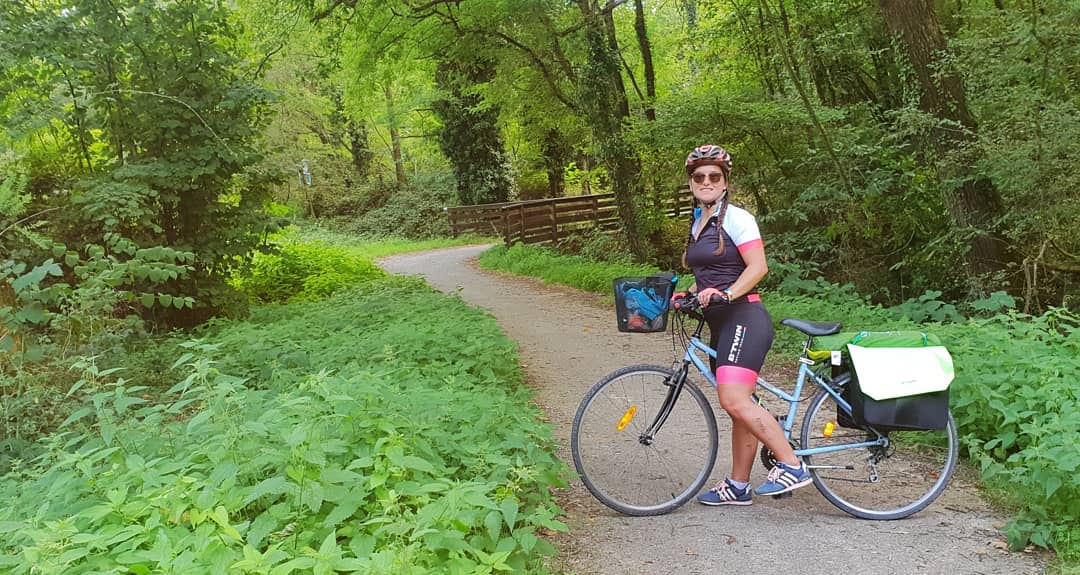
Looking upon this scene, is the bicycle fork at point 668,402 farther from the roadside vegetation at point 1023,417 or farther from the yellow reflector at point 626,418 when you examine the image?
the roadside vegetation at point 1023,417

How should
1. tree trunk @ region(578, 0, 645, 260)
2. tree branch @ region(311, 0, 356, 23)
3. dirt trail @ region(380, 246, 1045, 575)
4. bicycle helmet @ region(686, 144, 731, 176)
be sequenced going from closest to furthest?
dirt trail @ region(380, 246, 1045, 575) < bicycle helmet @ region(686, 144, 731, 176) < tree branch @ region(311, 0, 356, 23) < tree trunk @ region(578, 0, 645, 260)

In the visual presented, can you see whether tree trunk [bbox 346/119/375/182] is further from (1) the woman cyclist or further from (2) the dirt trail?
(1) the woman cyclist

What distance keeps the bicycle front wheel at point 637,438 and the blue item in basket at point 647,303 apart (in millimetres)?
375

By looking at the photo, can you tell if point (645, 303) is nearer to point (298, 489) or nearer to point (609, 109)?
point (298, 489)

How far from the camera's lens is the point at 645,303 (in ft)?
12.3

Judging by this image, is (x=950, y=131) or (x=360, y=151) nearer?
(x=950, y=131)

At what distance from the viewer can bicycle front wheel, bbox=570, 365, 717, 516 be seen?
397 centimetres

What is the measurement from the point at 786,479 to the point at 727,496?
35 centimetres

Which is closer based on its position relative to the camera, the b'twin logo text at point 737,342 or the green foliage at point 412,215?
the b'twin logo text at point 737,342

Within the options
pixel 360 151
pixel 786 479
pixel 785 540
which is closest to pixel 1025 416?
pixel 786 479

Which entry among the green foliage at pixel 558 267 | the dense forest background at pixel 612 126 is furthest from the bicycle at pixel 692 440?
the green foliage at pixel 558 267

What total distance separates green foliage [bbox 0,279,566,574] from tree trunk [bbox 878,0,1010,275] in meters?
6.99

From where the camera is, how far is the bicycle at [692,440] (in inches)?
152

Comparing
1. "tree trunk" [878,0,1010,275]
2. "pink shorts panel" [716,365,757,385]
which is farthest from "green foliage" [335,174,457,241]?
"pink shorts panel" [716,365,757,385]
